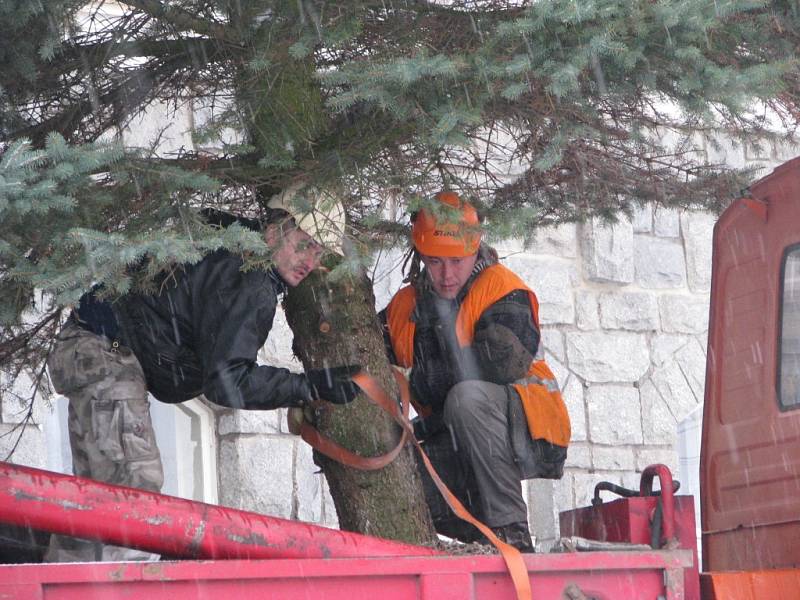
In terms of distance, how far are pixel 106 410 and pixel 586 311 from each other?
434 cm

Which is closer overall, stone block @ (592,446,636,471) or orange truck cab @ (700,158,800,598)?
orange truck cab @ (700,158,800,598)

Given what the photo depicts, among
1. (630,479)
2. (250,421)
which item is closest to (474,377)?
(250,421)

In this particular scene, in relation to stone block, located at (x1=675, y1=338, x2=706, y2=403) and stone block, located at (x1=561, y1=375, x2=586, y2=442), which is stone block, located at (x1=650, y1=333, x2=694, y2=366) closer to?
stone block, located at (x1=675, y1=338, x2=706, y2=403)

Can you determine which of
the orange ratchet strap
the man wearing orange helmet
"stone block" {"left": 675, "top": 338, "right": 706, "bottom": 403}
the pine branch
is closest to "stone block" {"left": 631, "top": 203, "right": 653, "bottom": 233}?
"stone block" {"left": 675, "top": 338, "right": 706, "bottom": 403}

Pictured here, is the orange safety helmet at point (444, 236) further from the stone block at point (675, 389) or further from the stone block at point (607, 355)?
the stone block at point (675, 389)

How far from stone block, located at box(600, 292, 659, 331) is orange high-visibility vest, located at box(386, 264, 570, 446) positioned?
3.33 m

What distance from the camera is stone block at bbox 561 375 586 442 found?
707 centimetres

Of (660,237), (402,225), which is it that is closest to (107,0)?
(402,225)

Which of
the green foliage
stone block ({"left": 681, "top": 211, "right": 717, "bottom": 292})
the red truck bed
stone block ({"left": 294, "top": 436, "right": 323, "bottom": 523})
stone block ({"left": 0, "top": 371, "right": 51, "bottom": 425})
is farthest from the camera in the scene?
stone block ({"left": 681, "top": 211, "right": 717, "bottom": 292})

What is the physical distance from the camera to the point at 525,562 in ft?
8.36

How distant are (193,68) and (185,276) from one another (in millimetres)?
808

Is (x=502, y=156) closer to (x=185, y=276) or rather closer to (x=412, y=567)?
(x=185, y=276)

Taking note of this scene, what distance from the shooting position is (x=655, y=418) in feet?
24.2

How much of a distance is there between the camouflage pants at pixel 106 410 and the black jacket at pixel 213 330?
0.08m
